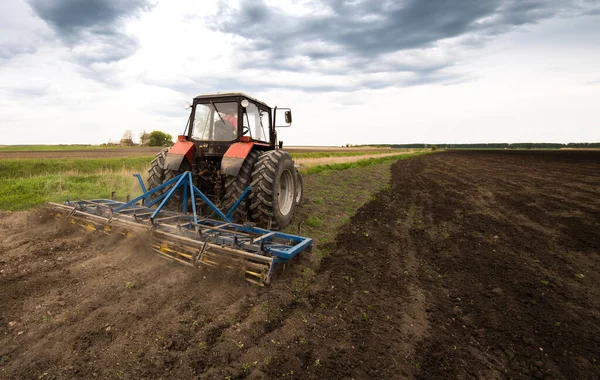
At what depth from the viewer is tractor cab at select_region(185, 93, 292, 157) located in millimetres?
5578

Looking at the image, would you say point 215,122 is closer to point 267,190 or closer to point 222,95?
point 222,95

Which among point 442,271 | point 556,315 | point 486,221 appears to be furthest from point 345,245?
Result: point 486,221

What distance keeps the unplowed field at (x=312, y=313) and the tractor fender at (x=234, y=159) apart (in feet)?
5.06

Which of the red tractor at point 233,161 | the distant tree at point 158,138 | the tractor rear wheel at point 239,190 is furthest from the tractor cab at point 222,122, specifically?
the distant tree at point 158,138

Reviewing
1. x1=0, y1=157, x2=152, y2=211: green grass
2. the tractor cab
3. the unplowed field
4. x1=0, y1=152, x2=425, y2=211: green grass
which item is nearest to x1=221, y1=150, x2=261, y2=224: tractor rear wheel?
the tractor cab

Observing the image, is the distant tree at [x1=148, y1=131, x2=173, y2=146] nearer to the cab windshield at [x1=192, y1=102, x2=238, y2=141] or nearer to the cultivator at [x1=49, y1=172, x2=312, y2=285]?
the cab windshield at [x1=192, y1=102, x2=238, y2=141]

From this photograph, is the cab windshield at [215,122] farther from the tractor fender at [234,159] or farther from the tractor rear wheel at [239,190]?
the tractor rear wheel at [239,190]

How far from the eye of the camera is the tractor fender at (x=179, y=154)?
526 cm

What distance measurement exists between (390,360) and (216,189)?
378cm

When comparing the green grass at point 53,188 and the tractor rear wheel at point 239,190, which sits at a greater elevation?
the tractor rear wheel at point 239,190

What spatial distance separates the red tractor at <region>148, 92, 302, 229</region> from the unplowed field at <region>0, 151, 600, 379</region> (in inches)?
48.8

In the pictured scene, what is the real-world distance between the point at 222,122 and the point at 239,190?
5.24 ft

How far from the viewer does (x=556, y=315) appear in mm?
3281

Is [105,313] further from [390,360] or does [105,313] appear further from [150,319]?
[390,360]
